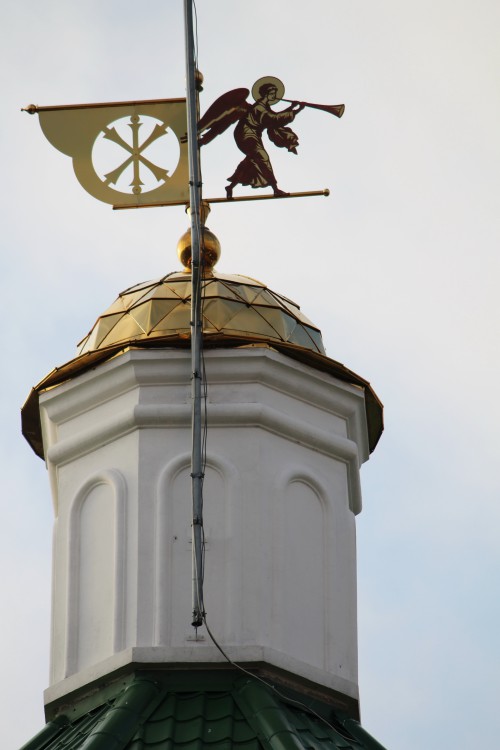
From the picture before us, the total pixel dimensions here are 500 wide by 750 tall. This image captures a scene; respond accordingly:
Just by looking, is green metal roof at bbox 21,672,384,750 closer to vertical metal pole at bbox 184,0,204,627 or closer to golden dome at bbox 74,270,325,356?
vertical metal pole at bbox 184,0,204,627

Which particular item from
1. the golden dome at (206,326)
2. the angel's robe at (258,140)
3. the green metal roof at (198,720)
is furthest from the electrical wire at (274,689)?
the angel's robe at (258,140)

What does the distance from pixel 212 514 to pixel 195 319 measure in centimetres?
165

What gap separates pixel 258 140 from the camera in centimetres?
1964

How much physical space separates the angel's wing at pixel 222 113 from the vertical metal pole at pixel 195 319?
307mm

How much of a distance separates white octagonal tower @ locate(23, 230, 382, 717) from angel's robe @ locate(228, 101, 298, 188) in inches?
39.2

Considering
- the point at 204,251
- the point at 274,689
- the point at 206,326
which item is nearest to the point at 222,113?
the point at 204,251

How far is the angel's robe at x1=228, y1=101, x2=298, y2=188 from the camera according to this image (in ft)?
63.7

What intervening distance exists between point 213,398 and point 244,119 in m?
2.58

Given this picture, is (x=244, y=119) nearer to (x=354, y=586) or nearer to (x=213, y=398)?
(x=213, y=398)

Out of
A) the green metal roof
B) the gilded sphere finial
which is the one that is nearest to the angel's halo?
the gilded sphere finial

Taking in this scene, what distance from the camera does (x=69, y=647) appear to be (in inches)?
729

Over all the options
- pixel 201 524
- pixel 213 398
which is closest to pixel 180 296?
pixel 213 398

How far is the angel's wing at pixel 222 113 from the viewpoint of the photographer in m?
Answer: 19.5

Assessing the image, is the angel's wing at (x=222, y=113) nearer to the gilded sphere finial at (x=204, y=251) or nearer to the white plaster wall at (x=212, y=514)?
the gilded sphere finial at (x=204, y=251)
